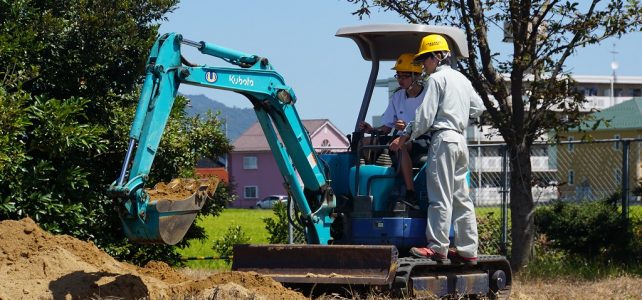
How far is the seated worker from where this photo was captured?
35.5 feet

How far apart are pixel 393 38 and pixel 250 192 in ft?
260

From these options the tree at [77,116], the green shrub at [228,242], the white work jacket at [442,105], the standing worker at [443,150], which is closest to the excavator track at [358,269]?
the standing worker at [443,150]

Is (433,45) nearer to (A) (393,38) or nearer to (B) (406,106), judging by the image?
(B) (406,106)

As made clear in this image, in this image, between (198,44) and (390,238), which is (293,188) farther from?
(198,44)

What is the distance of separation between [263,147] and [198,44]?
7901 centimetres

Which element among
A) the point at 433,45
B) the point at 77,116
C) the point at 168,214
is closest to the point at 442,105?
the point at 433,45

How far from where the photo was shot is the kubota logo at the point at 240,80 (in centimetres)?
1034

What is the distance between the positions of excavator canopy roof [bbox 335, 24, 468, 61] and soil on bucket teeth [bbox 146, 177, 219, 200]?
7.67 ft

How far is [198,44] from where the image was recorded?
10195mm

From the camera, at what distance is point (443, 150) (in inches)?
408

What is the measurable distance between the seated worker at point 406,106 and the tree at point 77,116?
375cm

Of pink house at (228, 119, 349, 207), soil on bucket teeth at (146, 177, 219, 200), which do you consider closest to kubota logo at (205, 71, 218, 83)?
soil on bucket teeth at (146, 177, 219, 200)

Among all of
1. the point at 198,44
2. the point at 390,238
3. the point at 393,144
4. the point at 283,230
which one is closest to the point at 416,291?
the point at 390,238

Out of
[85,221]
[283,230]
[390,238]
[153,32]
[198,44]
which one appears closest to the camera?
[198,44]
